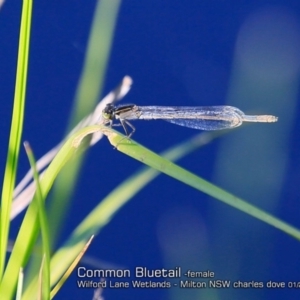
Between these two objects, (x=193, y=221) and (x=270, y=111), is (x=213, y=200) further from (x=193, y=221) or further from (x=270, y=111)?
(x=270, y=111)

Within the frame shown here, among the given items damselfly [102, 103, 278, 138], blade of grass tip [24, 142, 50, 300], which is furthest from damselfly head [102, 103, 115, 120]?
blade of grass tip [24, 142, 50, 300]

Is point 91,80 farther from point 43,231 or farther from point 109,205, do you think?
point 43,231

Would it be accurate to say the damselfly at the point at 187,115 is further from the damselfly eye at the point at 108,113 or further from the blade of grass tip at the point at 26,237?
the blade of grass tip at the point at 26,237

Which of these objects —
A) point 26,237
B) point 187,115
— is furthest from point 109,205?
point 26,237

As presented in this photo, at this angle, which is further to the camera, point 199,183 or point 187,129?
point 187,129

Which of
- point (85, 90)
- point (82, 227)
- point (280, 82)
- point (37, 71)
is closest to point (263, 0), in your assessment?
point (280, 82)

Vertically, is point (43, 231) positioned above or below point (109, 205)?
below

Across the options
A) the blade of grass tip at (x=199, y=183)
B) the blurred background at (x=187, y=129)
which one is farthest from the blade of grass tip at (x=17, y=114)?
the blurred background at (x=187, y=129)
